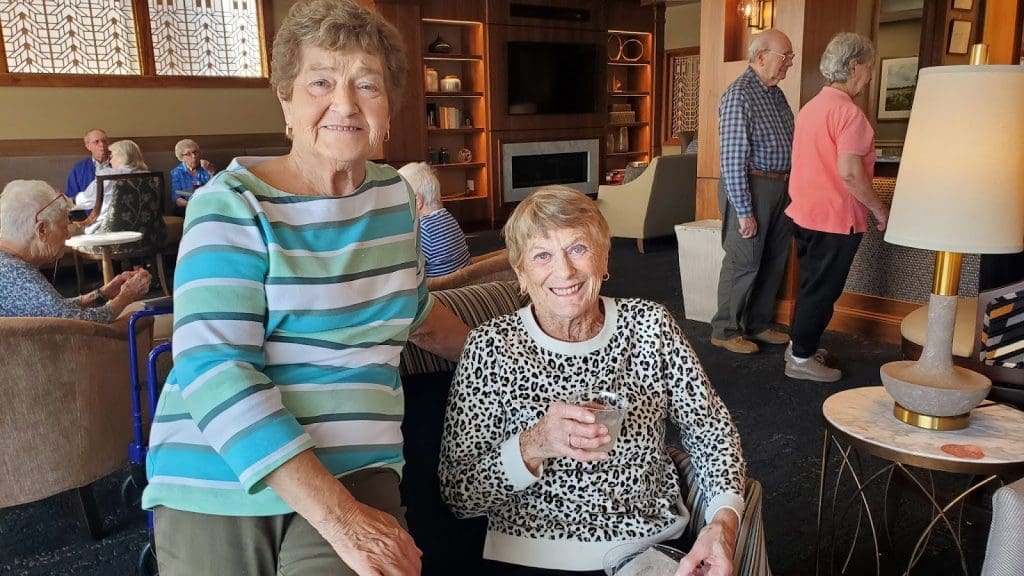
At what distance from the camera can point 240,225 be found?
1.20 meters

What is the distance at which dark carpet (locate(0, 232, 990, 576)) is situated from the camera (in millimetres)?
2273

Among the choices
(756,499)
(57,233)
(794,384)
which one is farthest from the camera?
(794,384)

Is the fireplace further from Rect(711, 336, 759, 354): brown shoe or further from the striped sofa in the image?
the striped sofa

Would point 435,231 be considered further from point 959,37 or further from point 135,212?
point 959,37

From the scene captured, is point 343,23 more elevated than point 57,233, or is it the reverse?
point 343,23

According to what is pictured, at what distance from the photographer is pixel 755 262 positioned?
396 centimetres

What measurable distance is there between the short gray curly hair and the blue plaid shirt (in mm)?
449

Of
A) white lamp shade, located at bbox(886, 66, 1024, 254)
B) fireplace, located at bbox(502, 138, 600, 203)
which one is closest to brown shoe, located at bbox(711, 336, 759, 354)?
white lamp shade, located at bbox(886, 66, 1024, 254)

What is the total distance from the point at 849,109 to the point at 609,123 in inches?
267

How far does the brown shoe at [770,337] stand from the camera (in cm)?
419

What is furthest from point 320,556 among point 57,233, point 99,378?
point 57,233

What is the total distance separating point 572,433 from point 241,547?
56 centimetres

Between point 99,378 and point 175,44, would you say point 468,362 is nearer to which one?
point 99,378

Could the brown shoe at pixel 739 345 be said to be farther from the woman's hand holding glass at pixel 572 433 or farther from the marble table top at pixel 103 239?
the marble table top at pixel 103 239
